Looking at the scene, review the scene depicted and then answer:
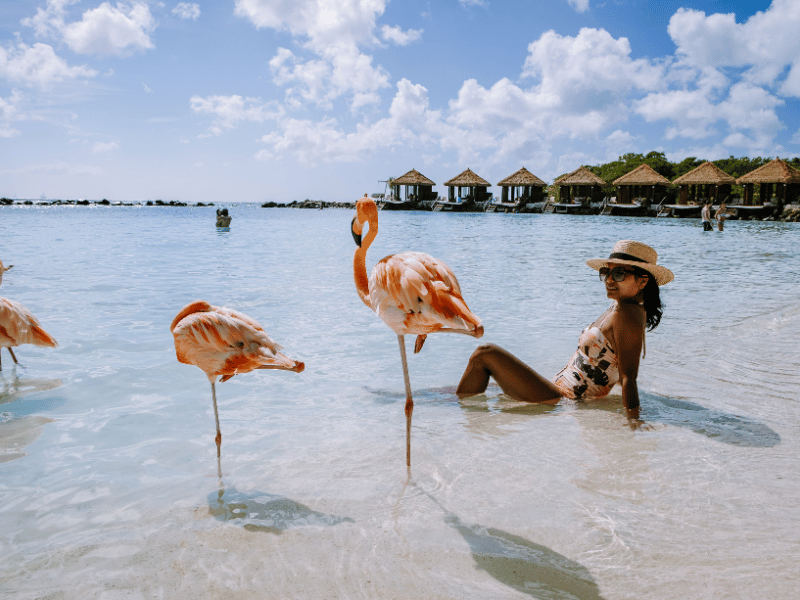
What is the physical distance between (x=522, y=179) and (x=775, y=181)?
23.8 metres

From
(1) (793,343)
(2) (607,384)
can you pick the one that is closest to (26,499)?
(2) (607,384)

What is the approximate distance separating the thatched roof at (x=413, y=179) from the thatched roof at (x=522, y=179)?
871cm

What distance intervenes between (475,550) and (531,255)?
1701cm

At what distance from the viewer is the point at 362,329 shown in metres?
8.12

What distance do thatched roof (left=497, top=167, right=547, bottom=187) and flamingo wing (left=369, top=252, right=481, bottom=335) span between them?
5691 centimetres

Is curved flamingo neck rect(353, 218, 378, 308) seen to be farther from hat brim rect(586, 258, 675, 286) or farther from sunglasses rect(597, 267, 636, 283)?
sunglasses rect(597, 267, 636, 283)

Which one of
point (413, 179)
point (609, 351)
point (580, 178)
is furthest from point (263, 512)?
point (413, 179)

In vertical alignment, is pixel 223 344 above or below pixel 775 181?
below

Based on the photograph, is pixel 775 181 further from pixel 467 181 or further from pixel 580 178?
pixel 467 181

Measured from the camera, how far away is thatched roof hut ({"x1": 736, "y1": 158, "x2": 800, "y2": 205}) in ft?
131

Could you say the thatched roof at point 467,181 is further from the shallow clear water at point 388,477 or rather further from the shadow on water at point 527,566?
the shadow on water at point 527,566

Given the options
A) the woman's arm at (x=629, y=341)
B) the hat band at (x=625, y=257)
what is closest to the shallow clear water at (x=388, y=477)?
the woman's arm at (x=629, y=341)

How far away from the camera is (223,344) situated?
3051 millimetres

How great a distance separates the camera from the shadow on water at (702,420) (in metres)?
3.77
